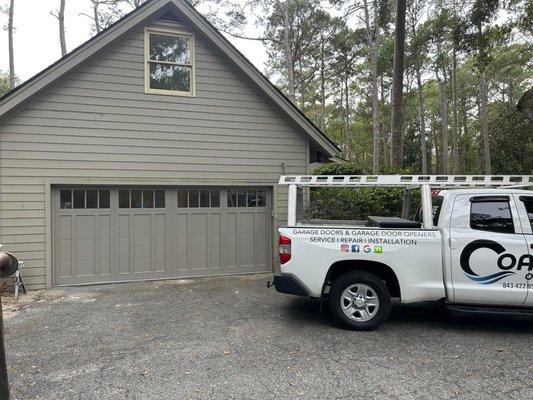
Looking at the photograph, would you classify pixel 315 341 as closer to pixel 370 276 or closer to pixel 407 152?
pixel 370 276

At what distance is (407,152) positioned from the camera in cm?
4088

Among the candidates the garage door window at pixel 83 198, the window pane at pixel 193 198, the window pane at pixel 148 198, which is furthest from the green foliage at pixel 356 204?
the garage door window at pixel 83 198

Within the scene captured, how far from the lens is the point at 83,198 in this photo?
8.30 meters

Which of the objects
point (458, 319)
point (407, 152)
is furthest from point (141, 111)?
point (407, 152)

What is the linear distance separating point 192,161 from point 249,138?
147cm

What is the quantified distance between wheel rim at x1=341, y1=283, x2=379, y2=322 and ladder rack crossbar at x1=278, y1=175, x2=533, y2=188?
58.4 inches

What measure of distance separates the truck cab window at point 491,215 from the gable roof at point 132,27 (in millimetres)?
4902

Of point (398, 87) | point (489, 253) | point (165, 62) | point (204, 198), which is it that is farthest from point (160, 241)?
point (398, 87)

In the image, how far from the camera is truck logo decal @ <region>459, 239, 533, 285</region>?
4.92 meters

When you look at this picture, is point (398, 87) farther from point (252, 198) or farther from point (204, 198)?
point (204, 198)

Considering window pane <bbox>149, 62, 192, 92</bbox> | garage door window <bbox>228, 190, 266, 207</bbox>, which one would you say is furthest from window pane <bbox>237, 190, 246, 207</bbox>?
window pane <bbox>149, 62, 192, 92</bbox>

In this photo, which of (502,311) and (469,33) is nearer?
(502,311)

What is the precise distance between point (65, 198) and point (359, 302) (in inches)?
249

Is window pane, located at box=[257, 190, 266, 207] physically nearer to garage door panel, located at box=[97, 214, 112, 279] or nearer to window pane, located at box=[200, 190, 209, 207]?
Answer: window pane, located at box=[200, 190, 209, 207]
